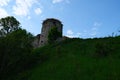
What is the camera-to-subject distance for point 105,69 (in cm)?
2497

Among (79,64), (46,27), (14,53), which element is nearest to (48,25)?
(46,27)

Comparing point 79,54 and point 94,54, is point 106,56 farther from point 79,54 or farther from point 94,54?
point 79,54

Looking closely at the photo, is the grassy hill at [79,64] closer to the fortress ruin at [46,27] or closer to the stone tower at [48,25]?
the fortress ruin at [46,27]

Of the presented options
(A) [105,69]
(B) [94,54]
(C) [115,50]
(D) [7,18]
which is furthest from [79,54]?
(D) [7,18]

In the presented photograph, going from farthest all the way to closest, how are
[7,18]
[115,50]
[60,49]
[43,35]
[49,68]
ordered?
[43,35], [7,18], [60,49], [115,50], [49,68]

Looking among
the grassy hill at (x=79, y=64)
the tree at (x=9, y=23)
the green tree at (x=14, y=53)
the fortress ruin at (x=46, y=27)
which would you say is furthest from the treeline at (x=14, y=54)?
the fortress ruin at (x=46, y=27)

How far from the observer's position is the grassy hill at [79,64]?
2439 centimetres

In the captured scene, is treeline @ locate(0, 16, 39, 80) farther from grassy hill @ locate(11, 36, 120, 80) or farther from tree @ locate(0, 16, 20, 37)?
tree @ locate(0, 16, 20, 37)

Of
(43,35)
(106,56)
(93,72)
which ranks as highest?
(43,35)

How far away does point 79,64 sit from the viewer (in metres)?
28.0

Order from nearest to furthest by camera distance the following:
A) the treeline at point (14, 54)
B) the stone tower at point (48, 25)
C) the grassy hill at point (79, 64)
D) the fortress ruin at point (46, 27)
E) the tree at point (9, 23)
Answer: the grassy hill at point (79, 64) → the treeline at point (14, 54) → the tree at point (9, 23) → the fortress ruin at point (46, 27) → the stone tower at point (48, 25)

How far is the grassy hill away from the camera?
24391mm

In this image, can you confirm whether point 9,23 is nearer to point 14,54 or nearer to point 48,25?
point 48,25

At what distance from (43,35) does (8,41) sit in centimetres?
3625
